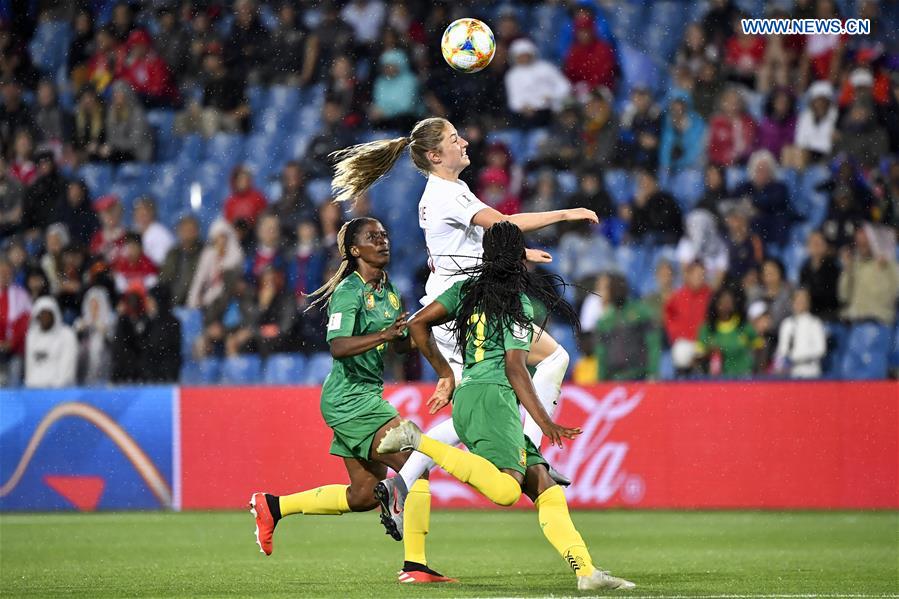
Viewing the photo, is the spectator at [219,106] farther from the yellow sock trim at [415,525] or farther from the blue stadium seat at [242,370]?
the yellow sock trim at [415,525]

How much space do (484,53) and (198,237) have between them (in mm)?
6652

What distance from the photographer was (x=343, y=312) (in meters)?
7.36

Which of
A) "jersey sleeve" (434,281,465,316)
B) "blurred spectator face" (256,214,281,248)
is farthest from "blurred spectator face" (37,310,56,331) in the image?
"jersey sleeve" (434,281,465,316)

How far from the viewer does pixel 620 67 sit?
1669 cm

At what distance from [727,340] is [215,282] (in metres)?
5.40

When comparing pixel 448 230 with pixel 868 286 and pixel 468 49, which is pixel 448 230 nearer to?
pixel 468 49

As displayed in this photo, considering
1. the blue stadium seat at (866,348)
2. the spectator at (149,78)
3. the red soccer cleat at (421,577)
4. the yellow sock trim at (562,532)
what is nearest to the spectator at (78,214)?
the spectator at (149,78)

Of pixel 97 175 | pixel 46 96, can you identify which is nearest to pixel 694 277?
pixel 97 175

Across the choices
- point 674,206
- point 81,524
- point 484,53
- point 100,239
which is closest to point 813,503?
point 674,206

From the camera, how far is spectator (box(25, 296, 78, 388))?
46.8ft

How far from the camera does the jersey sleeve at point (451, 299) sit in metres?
6.98

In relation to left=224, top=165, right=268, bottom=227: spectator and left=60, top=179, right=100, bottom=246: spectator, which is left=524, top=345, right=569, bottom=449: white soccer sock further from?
left=60, top=179, right=100, bottom=246: spectator

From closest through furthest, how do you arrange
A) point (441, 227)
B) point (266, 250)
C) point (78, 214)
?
point (441, 227)
point (266, 250)
point (78, 214)

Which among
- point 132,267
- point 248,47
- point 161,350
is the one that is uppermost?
point 248,47
